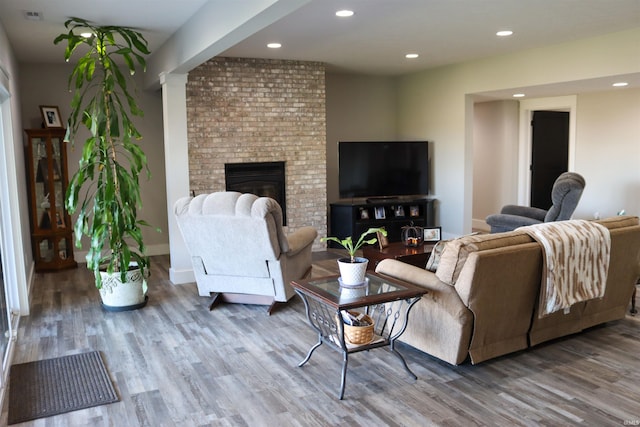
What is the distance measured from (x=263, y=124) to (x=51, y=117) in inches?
99.4

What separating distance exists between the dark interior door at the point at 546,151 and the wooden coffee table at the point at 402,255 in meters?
4.55

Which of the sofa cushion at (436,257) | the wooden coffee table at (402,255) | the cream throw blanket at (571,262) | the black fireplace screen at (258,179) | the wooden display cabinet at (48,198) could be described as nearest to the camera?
the cream throw blanket at (571,262)

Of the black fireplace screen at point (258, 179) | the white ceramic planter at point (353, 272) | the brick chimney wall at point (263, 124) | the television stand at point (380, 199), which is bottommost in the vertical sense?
the white ceramic planter at point (353, 272)

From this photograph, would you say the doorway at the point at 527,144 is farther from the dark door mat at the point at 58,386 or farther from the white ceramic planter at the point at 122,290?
the dark door mat at the point at 58,386

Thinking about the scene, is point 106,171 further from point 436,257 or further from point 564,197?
point 564,197

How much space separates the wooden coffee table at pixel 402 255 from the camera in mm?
4977

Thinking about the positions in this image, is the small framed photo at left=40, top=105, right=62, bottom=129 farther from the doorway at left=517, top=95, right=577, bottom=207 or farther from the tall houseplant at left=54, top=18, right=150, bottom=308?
the doorway at left=517, top=95, right=577, bottom=207

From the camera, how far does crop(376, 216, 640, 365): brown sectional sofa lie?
10.5 ft

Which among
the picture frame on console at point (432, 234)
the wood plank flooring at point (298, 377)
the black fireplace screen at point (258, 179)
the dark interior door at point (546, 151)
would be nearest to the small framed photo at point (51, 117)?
the black fireplace screen at point (258, 179)

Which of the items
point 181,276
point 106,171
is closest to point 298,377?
point 106,171

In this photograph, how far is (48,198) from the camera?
6.52 meters

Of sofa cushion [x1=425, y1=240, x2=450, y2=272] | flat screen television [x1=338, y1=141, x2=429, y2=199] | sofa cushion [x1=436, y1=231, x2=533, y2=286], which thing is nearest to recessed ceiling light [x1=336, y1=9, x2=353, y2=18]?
sofa cushion [x1=425, y1=240, x2=450, y2=272]

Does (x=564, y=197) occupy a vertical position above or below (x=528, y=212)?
above

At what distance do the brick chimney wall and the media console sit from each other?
309mm
